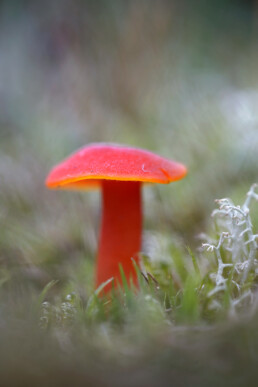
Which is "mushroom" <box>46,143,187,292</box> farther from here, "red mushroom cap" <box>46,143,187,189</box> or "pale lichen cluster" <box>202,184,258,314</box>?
"pale lichen cluster" <box>202,184,258,314</box>

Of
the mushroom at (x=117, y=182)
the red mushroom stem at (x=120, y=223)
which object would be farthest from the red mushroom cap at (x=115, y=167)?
the red mushroom stem at (x=120, y=223)

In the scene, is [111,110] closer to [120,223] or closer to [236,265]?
[120,223]

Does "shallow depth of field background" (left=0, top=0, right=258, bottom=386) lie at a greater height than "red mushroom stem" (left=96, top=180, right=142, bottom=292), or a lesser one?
greater

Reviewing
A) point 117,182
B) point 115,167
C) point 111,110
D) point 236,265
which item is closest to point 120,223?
point 117,182

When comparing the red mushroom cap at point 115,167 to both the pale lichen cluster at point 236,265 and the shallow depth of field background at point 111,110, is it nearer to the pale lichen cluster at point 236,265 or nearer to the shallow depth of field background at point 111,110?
the pale lichen cluster at point 236,265

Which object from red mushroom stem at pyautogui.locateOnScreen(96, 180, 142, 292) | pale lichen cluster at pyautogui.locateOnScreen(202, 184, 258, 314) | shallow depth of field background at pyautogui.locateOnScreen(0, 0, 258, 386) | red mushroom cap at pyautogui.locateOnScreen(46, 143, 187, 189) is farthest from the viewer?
shallow depth of field background at pyautogui.locateOnScreen(0, 0, 258, 386)

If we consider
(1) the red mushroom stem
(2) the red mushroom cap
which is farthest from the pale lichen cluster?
(1) the red mushroom stem

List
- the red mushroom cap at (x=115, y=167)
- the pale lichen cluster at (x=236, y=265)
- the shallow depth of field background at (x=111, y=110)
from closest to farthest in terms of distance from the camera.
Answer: the pale lichen cluster at (x=236, y=265) → the red mushroom cap at (x=115, y=167) → the shallow depth of field background at (x=111, y=110)
